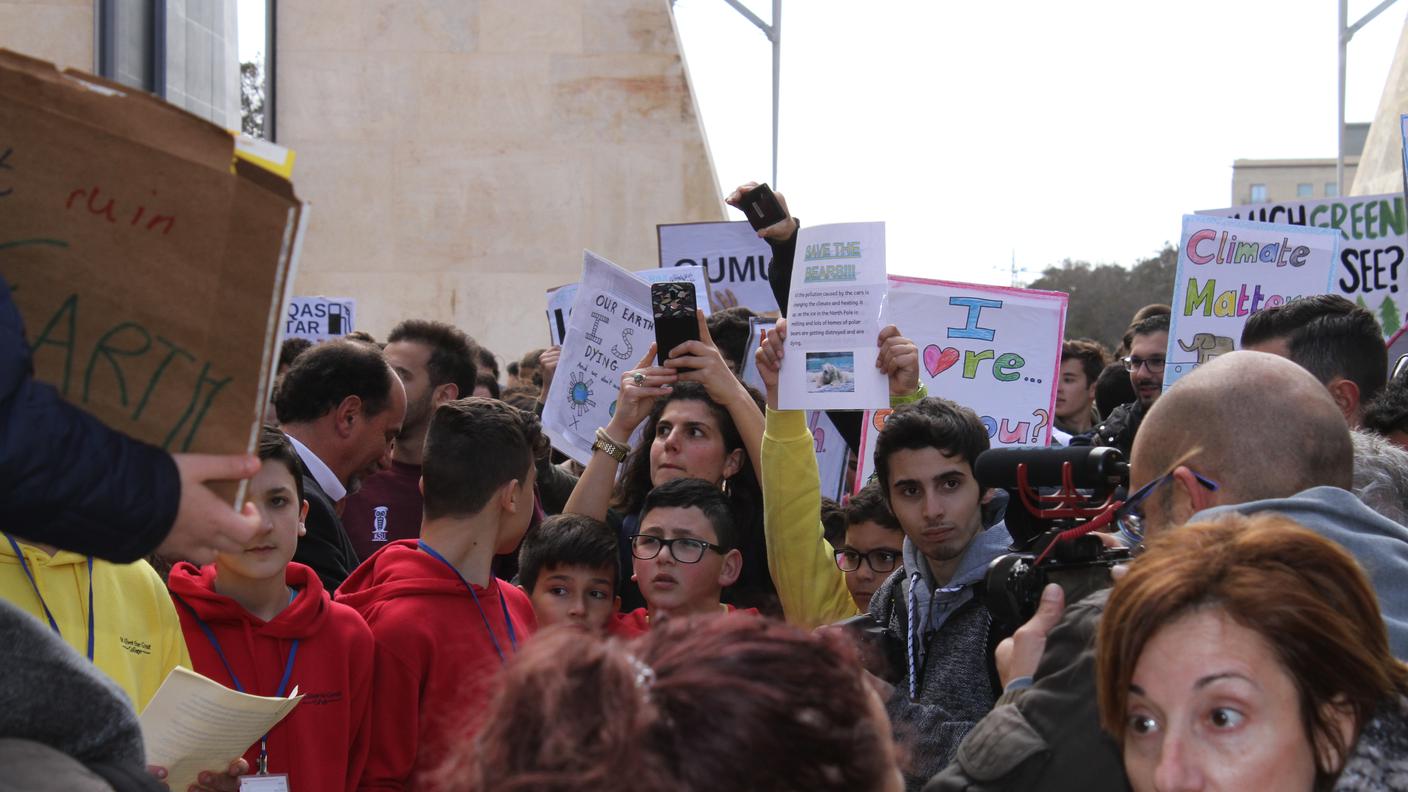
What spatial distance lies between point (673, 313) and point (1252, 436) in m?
2.55

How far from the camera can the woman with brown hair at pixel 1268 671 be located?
192cm

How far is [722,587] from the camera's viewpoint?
14.8 feet

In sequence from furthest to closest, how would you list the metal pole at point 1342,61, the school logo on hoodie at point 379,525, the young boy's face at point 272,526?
the metal pole at point 1342,61
the school logo on hoodie at point 379,525
the young boy's face at point 272,526

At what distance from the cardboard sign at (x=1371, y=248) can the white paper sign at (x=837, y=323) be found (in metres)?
2.95

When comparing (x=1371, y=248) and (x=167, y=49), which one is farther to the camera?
(x=167, y=49)

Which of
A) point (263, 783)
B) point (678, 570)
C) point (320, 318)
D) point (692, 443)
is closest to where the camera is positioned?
point (263, 783)

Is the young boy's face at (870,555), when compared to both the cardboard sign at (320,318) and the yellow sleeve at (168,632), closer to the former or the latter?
the yellow sleeve at (168,632)

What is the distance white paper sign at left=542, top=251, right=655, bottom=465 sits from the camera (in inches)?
220

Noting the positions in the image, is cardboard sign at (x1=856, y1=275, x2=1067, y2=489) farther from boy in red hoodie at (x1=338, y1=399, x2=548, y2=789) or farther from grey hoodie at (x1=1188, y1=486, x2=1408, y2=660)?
grey hoodie at (x1=1188, y1=486, x2=1408, y2=660)

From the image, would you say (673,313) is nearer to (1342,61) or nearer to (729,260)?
(729,260)

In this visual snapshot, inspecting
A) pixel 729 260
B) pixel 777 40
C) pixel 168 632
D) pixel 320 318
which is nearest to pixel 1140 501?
pixel 168 632

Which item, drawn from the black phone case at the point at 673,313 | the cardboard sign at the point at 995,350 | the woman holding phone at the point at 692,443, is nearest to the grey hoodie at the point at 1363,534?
the woman holding phone at the point at 692,443

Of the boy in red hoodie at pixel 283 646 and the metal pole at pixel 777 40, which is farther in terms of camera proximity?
the metal pole at pixel 777 40

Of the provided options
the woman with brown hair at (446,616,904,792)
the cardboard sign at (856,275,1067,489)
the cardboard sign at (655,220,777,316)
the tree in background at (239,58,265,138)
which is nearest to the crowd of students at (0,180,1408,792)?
the woman with brown hair at (446,616,904,792)
